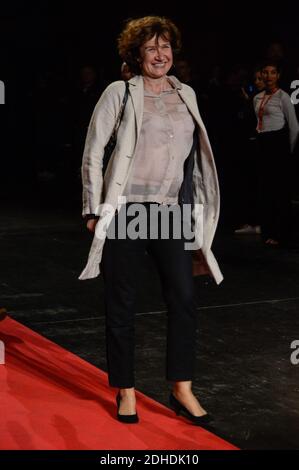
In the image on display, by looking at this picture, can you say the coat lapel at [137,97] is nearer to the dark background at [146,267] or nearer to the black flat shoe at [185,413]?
the dark background at [146,267]

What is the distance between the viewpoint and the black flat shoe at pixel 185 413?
4035mm

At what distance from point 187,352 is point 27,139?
1305cm

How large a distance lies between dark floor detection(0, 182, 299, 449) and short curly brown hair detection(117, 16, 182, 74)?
1.66 metres

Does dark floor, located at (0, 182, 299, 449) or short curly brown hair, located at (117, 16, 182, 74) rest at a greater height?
short curly brown hair, located at (117, 16, 182, 74)

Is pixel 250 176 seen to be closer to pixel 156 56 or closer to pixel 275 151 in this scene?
pixel 275 151

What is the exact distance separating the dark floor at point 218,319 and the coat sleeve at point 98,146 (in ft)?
3.66

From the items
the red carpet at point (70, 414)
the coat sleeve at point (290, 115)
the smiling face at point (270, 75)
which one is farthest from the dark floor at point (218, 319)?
the smiling face at point (270, 75)

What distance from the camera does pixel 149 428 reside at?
13.0 feet

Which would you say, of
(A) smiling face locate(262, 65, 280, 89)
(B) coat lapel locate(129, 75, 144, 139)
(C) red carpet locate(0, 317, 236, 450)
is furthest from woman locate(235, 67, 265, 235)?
(B) coat lapel locate(129, 75, 144, 139)

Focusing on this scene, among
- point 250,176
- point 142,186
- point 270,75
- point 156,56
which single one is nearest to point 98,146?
point 142,186

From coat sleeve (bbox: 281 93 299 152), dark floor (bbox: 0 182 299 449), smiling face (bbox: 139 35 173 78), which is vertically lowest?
dark floor (bbox: 0 182 299 449)

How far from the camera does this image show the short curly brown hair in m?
3.97

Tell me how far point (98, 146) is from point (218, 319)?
235 centimetres

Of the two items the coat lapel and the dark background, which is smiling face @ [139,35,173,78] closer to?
the coat lapel
